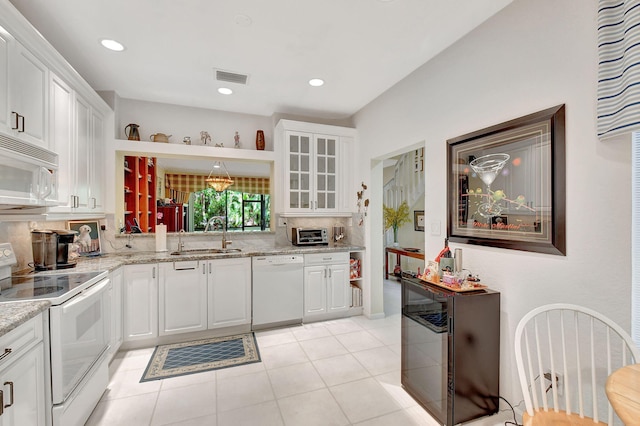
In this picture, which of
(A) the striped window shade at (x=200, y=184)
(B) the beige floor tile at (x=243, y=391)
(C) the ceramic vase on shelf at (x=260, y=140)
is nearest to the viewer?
(B) the beige floor tile at (x=243, y=391)

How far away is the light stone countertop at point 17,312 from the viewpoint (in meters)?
1.23

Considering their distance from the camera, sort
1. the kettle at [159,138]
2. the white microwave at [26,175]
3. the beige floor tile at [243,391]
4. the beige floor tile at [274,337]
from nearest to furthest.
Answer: the white microwave at [26,175] → the beige floor tile at [243,391] → the beige floor tile at [274,337] → the kettle at [159,138]

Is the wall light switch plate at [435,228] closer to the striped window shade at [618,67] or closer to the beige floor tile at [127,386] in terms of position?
the striped window shade at [618,67]

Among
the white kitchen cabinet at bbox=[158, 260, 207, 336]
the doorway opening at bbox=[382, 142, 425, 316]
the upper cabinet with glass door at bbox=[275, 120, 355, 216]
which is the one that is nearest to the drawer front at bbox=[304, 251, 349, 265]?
the upper cabinet with glass door at bbox=[275, 120, 355, 216]

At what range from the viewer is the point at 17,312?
1.37 m

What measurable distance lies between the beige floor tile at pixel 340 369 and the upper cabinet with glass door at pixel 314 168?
5.96 ft

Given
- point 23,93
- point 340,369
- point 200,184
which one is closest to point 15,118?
point 23,93

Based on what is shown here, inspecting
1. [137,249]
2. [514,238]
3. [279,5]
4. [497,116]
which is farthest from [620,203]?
[137,249]

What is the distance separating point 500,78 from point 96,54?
3.29 m

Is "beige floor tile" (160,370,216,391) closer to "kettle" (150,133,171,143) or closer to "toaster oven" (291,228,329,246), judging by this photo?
"toaster oven" (291,228,329,246)

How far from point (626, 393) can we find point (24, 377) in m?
2.42

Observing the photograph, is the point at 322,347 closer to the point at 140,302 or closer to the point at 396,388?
the point at 396,388

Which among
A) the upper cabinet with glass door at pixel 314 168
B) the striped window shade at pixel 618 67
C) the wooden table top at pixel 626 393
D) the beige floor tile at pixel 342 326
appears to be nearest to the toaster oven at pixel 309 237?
the upper cabinet with glass door at pixel 314 168

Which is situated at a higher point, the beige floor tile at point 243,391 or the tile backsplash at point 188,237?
the tile backsplash at point 188,237
